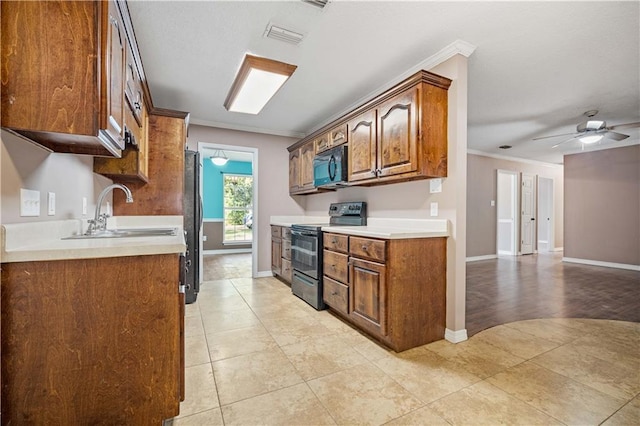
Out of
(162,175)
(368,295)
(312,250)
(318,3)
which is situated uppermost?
(318,3)

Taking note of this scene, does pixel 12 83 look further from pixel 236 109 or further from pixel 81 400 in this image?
pixel 236 109

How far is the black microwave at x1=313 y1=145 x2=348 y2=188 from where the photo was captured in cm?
333

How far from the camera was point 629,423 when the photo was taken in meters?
1.45

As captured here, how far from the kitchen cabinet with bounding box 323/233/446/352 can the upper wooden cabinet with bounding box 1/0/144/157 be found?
6.11 ft

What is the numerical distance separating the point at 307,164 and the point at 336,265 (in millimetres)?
1916

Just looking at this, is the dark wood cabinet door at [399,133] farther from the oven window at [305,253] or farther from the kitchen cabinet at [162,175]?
the kitchen cabinet at [162,175]

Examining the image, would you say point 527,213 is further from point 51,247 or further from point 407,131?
point 51,247

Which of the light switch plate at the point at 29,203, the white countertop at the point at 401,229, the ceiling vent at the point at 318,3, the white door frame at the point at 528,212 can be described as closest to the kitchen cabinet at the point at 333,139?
the white countertop at the point at 401,229

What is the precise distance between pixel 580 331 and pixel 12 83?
4020mm

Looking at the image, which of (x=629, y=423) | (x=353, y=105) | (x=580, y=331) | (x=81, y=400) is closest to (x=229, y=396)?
(x=81, y=400)

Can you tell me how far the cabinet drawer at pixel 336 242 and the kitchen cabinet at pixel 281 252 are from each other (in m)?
1.06

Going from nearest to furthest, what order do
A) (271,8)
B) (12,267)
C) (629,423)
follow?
(12,267)
(629,423)
(271,8)

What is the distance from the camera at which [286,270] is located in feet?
13.4

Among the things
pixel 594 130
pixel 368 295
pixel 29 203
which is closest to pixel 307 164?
pixel 368 295
